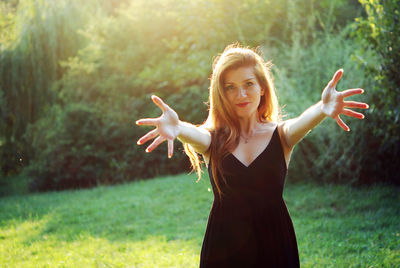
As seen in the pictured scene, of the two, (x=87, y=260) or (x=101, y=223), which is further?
(x=101, y=223)

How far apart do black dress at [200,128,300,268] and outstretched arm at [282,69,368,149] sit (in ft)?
0.47

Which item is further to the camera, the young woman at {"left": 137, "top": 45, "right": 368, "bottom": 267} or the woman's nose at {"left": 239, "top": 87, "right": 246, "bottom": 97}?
the woman's nose at {"left": 239, "top": 87, "right": 246, "bottom": 97}

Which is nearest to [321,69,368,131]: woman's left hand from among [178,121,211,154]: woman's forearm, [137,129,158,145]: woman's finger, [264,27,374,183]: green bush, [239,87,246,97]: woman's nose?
[239,87,246,97]: woman's nose

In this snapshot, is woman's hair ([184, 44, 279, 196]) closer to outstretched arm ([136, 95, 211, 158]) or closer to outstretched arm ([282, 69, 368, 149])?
outstretched arm ([136, 95, 211, 158])

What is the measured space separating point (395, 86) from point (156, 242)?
3.50 metres

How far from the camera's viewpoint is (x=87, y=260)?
424 centimetres

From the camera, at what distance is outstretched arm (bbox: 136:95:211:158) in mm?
2025

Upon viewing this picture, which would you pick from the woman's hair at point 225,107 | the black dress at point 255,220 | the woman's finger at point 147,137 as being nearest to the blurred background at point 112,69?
the woman's hair at point 225,107

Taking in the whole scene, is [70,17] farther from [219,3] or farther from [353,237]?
[353,237]

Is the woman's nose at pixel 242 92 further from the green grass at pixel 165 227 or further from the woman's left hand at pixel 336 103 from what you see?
the green grass at pixel 165 227

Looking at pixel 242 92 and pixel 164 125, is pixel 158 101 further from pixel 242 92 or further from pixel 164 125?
pixel 242 92

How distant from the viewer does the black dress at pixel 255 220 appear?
222cm

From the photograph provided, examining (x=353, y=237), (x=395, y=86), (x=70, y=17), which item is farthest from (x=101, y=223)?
(x=70, y=17)

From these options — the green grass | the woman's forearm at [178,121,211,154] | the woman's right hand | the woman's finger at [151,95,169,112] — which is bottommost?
the green grass
